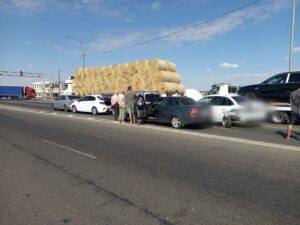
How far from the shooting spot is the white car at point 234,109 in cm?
1338

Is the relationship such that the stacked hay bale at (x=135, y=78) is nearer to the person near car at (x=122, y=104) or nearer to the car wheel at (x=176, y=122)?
the person near car at (x=122, y=104)

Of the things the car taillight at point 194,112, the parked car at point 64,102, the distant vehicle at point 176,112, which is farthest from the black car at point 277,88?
the parked car at point 64,102

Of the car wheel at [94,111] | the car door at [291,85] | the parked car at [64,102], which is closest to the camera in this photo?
the car door at [291,85]

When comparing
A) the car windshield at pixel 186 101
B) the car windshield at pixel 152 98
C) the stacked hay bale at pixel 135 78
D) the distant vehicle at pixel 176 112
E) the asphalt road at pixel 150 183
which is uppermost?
the stacked hay bale at pixel 135 78

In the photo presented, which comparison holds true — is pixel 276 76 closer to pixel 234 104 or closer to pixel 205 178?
pixel 234 104

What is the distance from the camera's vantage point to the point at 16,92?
7231 centimetres

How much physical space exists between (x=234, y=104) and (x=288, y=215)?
392 inches

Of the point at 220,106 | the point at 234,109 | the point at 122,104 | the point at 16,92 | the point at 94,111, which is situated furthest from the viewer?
the point at 16,92

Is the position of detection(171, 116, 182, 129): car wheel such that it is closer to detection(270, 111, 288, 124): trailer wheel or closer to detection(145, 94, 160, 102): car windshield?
detection(145, 94, 160, 102): car windshield

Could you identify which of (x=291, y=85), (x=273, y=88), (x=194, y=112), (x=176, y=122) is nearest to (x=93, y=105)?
(x=176, y=122)

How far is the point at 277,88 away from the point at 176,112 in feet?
18.9

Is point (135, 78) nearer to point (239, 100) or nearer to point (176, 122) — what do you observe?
point (176, 122)

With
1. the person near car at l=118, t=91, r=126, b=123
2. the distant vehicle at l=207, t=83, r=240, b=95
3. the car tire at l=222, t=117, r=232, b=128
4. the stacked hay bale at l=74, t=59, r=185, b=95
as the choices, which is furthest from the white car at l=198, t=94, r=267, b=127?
the stacked hay bale at l=74, t=59, r=185, b=95

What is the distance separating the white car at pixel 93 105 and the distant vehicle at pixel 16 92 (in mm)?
55353
